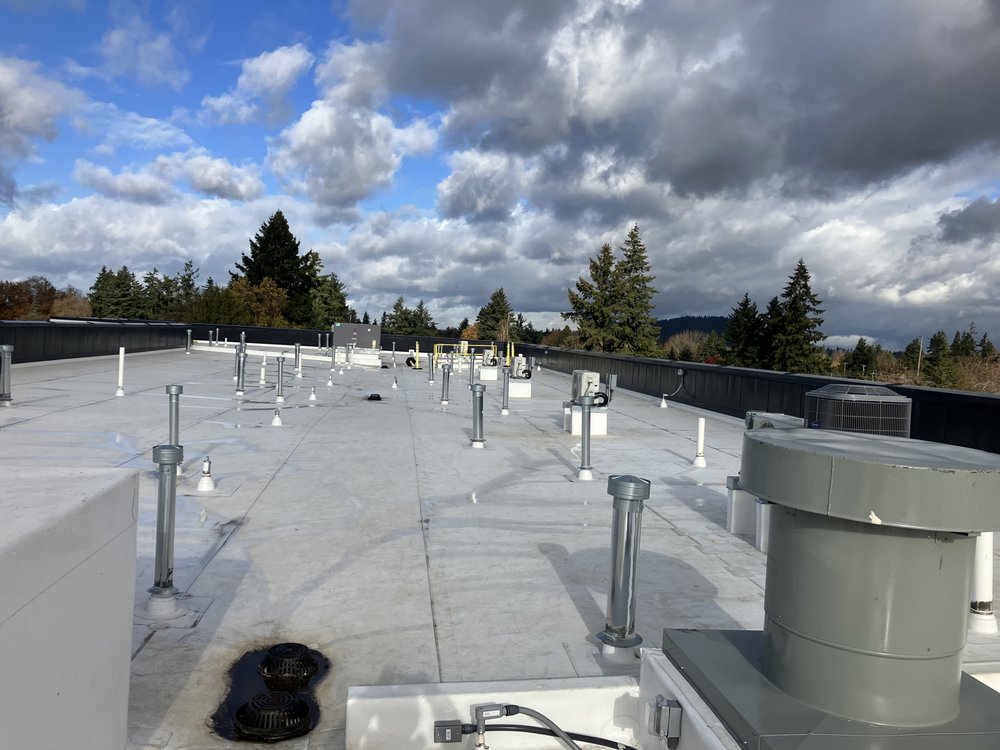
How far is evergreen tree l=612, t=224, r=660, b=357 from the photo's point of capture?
8375cm

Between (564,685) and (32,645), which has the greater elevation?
(32,645)

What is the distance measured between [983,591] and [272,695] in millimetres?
4880

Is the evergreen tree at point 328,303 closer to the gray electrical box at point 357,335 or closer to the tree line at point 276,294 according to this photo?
the tree line at point 276,294

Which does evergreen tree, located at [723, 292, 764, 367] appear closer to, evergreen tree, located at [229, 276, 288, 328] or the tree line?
the tree line

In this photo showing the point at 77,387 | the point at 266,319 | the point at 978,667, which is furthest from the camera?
the point at 266,319

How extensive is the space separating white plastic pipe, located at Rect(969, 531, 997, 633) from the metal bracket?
3.17m

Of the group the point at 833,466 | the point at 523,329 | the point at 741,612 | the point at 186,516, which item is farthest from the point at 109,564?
the point at 523,329

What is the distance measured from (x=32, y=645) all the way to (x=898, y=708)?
9.67 ft

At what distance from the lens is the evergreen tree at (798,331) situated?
70.6 metres

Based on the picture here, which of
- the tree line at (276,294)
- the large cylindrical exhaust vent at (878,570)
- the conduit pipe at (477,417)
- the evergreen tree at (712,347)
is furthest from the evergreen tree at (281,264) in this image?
the large cylindrical exhaust vent at (878,570)

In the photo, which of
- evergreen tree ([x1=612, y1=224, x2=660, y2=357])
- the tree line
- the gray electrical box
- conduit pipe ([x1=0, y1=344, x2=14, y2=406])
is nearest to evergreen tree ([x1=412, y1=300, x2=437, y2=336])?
the tree line

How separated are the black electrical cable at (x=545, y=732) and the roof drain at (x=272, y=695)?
2.92 ft

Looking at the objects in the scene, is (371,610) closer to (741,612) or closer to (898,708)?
(741,612)

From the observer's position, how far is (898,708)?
2770 mm
